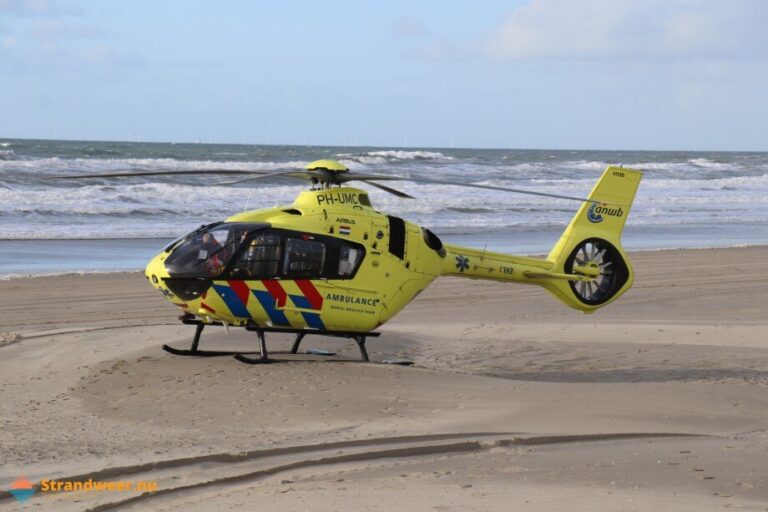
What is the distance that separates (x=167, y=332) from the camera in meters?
13.3

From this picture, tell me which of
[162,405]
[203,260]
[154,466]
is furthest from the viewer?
[203,260]

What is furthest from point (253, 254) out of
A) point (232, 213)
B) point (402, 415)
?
point (232, 213)

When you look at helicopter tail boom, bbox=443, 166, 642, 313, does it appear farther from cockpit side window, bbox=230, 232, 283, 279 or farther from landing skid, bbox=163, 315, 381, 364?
cockpit side window, bbox=230, 232, 283, 279

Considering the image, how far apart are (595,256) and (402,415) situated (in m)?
5.16

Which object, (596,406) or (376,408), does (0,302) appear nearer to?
(376,408)

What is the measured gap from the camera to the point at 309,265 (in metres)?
11.1

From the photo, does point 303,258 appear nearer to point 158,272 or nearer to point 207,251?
point 207,251

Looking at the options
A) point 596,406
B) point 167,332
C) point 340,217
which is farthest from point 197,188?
point 596,406

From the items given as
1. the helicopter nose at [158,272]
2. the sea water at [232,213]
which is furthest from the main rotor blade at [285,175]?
the sea water at [232,213]

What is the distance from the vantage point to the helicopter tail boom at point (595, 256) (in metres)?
13.2

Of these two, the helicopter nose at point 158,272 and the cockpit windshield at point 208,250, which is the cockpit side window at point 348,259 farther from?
the helicopter nose at point 158,272

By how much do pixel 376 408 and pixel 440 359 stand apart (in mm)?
3391

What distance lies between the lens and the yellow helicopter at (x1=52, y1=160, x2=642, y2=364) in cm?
1076

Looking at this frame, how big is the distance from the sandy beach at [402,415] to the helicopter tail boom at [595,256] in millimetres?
681
